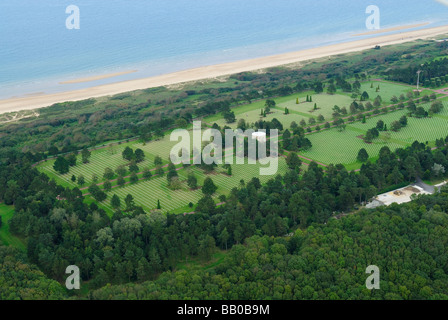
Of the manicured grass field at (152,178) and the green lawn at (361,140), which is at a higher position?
the green lawn at (361,140)

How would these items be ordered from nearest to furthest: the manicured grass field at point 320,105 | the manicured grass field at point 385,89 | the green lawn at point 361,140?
the green lawn at point 361,140 < the manicured grass field at point 320,105 < the manicured grass field at point 385,89

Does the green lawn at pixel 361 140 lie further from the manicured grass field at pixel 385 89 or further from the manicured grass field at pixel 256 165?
A: the manicured grass field at pixel 385 89

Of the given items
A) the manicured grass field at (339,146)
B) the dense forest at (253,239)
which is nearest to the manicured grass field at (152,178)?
the dense forest at (253,239)

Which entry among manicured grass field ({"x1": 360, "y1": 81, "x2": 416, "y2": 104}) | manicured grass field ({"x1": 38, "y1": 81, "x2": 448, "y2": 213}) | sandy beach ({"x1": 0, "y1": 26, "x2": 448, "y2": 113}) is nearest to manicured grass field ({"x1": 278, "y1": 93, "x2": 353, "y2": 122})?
manicured grass field ({"x1": 38, "y1": 81, "x2": 448, "y2": 213})

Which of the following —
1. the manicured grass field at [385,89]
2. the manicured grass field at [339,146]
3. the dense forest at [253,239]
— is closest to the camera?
the dense forest at [253,239]

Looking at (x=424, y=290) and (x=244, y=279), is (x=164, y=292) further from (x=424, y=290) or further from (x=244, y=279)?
(x=424, y=290)

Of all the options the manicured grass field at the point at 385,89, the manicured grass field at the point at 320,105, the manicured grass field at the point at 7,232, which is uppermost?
the manicured grass field at the point at 385,89

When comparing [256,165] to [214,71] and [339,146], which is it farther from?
[214,71]

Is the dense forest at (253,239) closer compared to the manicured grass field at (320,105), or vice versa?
the dense forest at (253,239)
